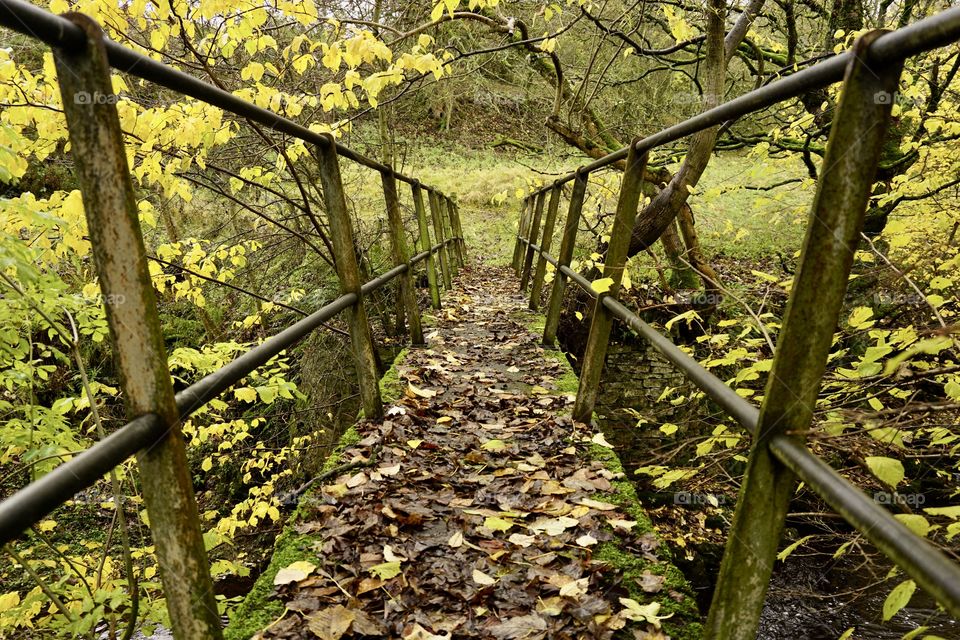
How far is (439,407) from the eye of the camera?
10.9 ft

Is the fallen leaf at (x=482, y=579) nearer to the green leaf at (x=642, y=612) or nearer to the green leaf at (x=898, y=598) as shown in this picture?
the green leaf at (x=642, y=612)

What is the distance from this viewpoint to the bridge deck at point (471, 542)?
1.58 metres

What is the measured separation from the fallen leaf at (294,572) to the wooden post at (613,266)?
64.1 inches

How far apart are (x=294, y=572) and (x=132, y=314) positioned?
109 cm

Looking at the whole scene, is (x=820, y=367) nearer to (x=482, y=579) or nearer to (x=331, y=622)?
(x=482, y=579)

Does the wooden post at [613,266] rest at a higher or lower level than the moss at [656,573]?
higher

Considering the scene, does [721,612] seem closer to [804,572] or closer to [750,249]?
[804,572]

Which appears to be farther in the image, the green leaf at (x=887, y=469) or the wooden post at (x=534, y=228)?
the wooden post at (x=534, y=228)

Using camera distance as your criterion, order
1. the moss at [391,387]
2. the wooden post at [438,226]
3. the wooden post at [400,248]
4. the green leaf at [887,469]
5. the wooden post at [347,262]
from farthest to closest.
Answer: the wooden post at [438,226] → the wooden post at [400,248] → the moss at [391,387] → the wooden post at [347,262] → the green leaf at [887,469]

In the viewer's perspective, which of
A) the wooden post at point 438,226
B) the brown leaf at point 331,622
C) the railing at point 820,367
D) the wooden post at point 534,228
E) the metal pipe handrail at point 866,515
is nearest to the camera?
the metal pipe handrail at point 866,515

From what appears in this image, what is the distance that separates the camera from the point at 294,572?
1.73 m

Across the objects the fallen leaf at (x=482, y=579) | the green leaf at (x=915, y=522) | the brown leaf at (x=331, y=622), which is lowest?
the fallen leaf at (x=482, y=579)

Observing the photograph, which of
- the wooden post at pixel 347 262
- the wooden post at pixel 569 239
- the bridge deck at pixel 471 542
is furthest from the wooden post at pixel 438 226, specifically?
the wooden post at pixel 347 262

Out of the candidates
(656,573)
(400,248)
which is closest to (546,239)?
(400,248)
